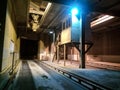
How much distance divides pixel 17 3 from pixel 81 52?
3765 millimetres

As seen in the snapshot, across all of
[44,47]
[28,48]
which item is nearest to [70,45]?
[44,47]

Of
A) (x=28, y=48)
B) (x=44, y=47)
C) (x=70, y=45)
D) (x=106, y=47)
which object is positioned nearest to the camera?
(x=70, y=45)

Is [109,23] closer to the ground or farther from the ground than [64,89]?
farther from the ground

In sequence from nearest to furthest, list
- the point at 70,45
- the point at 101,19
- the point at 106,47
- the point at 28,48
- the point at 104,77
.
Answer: the point at 104,77 → the point at 101,19 → the point at 70,45 → the point at 106,47 → the point at 28,48

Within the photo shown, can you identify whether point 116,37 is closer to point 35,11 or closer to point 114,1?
point 114,1

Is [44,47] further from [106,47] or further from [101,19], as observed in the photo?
[101,19]

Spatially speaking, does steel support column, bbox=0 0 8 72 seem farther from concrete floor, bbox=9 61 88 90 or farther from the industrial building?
concrete floor, bbox=9 61 88 90

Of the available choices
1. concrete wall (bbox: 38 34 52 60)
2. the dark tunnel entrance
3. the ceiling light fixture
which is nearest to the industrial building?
the ceiling light fixture

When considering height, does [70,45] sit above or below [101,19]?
below

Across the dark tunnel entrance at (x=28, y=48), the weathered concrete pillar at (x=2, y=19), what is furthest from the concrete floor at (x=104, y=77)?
the dark tunnel entrance at (x=28, y=48)

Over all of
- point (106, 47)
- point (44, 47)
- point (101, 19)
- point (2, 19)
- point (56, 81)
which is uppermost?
point (101, 19)

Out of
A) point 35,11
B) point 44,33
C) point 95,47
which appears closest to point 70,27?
point 95,47

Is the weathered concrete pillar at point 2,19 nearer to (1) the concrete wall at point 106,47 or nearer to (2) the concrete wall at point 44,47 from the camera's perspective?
(1) the concrete wall at point 106,47

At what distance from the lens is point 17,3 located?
647 cm
